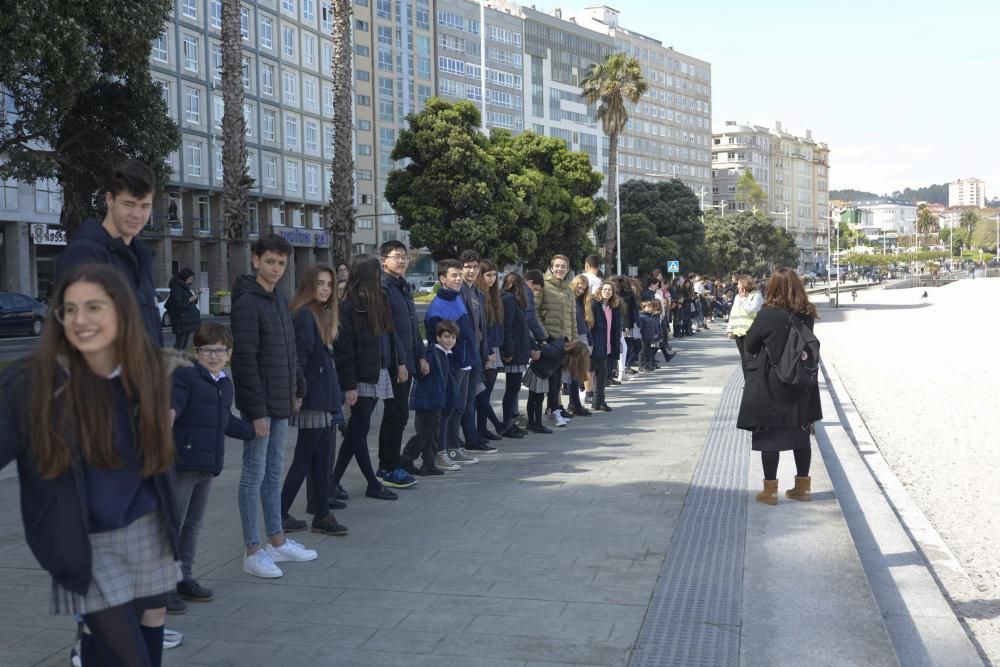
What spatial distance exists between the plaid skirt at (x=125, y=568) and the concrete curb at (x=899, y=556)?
341 cm

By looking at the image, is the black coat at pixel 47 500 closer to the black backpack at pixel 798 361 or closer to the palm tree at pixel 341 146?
the black backpack at pixel 798 361

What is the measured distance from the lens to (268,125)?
60531 mm

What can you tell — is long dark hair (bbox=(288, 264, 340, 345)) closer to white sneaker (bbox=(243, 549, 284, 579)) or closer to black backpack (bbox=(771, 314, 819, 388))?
white sneaker (bbox=(243, 549, 284, 579))

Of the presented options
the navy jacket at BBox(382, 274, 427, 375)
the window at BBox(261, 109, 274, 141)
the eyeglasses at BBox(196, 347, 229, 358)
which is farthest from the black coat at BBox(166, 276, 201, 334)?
the window at BBox(261, 109, 274, 141)

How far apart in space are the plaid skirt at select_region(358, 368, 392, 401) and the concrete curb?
343 centimetres

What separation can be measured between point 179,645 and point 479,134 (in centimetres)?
3349

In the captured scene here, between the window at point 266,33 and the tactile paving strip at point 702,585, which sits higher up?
the window at point 266,33

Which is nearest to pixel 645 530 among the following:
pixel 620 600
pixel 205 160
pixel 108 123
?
pixel 620 600

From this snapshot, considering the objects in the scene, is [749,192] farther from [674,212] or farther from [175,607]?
[175,607]

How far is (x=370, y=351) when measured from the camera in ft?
24.9

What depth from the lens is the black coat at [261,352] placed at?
18.8 feet

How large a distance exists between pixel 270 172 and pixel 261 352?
57.6m

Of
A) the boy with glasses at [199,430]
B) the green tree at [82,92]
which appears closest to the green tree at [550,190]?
the green tree at [82,92]

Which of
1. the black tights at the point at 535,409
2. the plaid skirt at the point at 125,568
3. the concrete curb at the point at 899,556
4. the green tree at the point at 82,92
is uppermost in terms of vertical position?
the green tree at the point at 82,92
